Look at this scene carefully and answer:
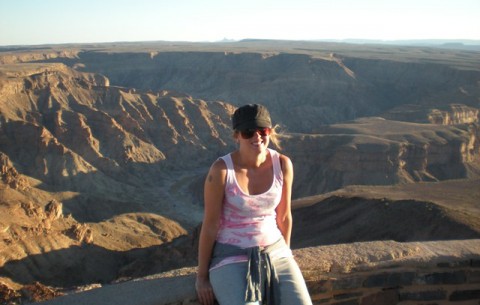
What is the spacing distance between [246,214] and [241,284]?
0.60 metres

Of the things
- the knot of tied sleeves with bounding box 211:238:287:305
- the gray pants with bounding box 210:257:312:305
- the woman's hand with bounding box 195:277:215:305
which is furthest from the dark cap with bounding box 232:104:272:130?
the woman's hand with bounding box 195:277:215:305

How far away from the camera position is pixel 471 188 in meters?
31.2

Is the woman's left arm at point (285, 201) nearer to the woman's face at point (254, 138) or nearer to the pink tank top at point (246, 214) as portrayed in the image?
the pink tank top at point (246, 214)

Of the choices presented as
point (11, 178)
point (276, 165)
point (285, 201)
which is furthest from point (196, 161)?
point (276, 165)

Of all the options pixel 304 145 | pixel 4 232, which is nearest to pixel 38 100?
pixel 304 145

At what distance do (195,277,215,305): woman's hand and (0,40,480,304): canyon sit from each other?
13725 millimetres

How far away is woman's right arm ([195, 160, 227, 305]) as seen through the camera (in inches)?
185

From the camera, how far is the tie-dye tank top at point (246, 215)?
474 cm

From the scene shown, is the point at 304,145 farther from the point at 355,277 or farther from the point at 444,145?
the point at 355,277

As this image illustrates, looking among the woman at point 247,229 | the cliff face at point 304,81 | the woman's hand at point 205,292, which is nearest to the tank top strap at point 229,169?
the woman at point 247,229

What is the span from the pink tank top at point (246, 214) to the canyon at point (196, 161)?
1401cm

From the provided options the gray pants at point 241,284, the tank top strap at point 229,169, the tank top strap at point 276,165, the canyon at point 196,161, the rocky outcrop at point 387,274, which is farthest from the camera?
the canyon at point 196,161

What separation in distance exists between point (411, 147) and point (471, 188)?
62.2ft

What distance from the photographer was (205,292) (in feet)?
15.9
